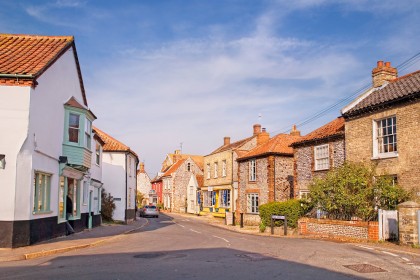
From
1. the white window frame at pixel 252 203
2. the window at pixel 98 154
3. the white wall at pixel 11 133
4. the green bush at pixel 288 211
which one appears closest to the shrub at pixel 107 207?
the window at pixel 98 154

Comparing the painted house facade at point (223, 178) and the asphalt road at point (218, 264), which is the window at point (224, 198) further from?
the asphalt road at point (218, 264)

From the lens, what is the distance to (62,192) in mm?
20609

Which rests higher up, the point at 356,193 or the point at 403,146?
the point at 403,146

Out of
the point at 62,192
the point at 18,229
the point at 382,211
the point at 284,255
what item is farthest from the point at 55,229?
the point at 382,211

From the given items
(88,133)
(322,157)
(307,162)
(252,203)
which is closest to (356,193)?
(322,157)

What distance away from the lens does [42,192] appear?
17516mm

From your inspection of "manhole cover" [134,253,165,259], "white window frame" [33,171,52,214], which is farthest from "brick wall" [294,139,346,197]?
"white window frame" [33,171,52,214]

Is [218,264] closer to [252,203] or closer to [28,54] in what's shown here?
[28,54]

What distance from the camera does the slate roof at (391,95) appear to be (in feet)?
66.5

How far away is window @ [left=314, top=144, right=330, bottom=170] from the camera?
88.6 ft

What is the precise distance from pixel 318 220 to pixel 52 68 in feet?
48.6

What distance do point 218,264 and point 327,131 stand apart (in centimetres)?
1867

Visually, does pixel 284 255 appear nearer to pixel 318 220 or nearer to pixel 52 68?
pixel 318 220

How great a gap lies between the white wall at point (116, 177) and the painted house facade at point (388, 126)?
19567mm
